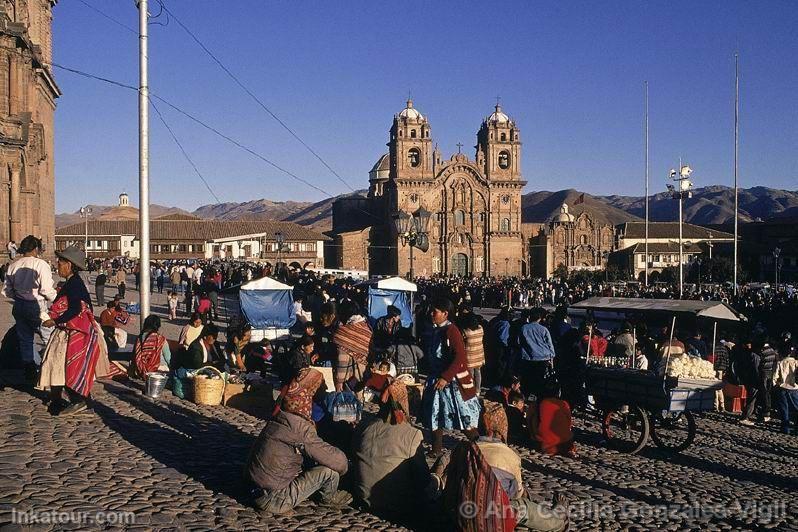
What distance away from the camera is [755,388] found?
12430 mm

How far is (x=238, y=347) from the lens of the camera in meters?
12.6

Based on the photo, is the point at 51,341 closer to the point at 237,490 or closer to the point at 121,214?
the point at 237,490

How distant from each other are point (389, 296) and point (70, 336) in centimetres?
1251

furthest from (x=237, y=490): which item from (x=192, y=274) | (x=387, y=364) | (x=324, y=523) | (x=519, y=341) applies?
(x=192, y=274)

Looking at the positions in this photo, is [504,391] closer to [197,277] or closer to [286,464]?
[286,464]

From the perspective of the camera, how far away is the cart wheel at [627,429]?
29.8ft

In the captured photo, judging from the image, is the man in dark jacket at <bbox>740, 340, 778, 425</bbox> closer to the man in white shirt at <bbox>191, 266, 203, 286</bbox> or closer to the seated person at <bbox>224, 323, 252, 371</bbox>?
the seated person at <bbox>224, 323, 252, 371</bbox>

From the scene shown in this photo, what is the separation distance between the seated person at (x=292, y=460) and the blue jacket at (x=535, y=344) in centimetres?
533

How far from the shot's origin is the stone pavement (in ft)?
18.8

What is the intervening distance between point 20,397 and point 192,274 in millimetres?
19825

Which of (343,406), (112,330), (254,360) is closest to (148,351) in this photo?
(254,360)

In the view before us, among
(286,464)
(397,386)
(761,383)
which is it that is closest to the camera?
(286,464)

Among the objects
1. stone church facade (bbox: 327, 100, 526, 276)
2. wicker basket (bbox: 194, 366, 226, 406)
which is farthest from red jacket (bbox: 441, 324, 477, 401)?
stone church facade (bbox: 327, 100, 526, 276)

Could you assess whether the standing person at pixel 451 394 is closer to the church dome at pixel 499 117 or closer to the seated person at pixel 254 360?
the seated person at pixel 254 360
